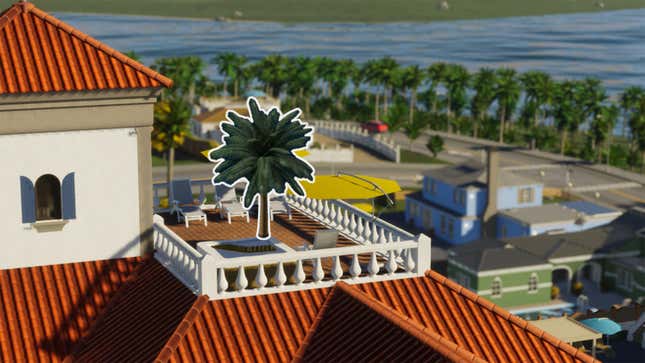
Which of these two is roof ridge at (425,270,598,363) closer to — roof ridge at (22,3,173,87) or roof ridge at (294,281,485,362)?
roof ridge at (294,281,485,362)

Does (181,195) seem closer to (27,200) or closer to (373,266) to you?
(27,200)

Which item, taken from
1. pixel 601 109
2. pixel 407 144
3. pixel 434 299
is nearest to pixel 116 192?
pixel 434 299

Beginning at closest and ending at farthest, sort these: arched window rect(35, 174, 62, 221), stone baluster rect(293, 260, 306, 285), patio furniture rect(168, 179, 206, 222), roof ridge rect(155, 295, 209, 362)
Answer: roof ridge rect(155, 295, 209, 362) → stone baluster rect(293, 260, 306, 285) → arched window rect(35, 174, 62, 221) → patio furniture rect(168, 179, 206, 222)

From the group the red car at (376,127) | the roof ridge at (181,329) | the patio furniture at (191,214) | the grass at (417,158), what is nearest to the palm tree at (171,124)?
the grass at (417,158)

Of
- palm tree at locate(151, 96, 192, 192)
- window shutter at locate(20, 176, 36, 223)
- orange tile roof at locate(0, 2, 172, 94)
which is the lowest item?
palm tree at locate(151, 96, 192, 192)

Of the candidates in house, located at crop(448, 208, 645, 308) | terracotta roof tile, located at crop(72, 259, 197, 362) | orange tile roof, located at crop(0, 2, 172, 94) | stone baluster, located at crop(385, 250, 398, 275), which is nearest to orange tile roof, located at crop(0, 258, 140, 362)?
terracotta roof tile, located at crop(72, 259, 197, 362)

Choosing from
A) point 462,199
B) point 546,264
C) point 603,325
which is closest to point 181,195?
point 603,325
